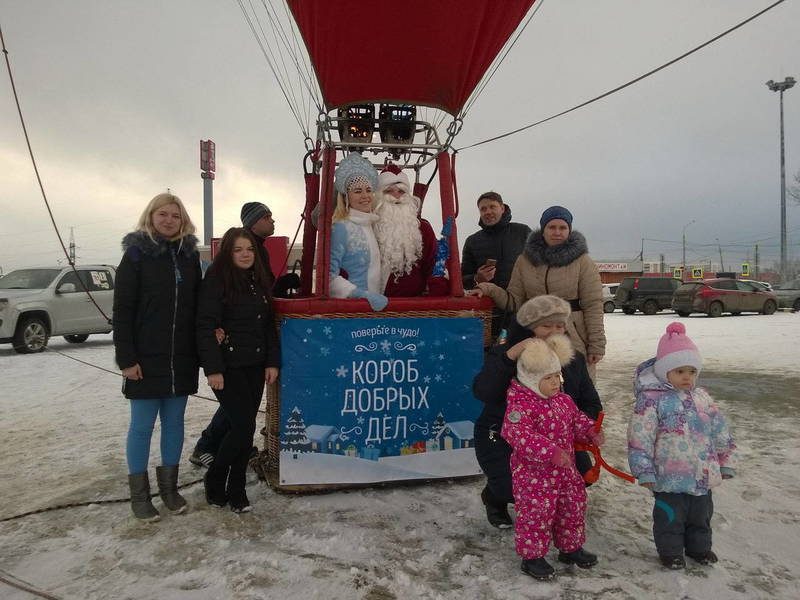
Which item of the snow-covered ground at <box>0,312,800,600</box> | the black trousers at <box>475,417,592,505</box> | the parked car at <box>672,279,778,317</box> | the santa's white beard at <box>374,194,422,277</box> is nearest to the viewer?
the snow-covered ground at <box>0,312,800,600</box>

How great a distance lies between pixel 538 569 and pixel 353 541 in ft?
2.92

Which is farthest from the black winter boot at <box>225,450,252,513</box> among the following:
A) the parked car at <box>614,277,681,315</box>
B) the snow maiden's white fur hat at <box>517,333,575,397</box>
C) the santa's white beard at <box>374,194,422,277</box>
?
the parked car at <box>614,277,681,315</box>

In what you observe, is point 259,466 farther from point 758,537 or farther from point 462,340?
point 758,537

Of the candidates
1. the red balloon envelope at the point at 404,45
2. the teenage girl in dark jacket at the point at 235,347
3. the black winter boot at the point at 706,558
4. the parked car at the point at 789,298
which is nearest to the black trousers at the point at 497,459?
the black winter boot at the point at 706,558

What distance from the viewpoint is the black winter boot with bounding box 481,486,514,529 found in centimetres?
291

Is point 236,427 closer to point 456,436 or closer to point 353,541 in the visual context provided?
point 353,541

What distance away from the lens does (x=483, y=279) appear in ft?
12.8

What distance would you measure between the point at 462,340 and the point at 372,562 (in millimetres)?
1462

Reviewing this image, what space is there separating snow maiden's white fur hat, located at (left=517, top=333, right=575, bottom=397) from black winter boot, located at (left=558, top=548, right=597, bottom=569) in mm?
737

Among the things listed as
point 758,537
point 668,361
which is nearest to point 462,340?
point 668,361

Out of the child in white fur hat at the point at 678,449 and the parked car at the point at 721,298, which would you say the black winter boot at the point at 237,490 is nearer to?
the child in white fur hat at the point at 678,449

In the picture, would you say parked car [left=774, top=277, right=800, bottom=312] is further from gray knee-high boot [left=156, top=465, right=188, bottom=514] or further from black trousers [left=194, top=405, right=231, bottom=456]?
gray knee-high boot [left=156, top=465, right=188, bottom=514]

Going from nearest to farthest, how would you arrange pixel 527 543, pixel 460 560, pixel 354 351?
pixel 527 543 → pixel 460 560 → pixel 354 351

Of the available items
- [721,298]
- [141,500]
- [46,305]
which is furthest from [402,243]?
[721,298]
